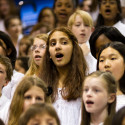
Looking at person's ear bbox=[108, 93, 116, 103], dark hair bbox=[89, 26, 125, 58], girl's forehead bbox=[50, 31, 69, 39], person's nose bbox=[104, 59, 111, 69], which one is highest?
girl's forehead bbox=[50, 31, 69, 39]

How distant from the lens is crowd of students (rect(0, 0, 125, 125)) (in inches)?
188

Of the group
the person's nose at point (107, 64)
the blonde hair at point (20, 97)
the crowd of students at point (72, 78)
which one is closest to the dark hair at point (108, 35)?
the crowd of students at point (72, 78)

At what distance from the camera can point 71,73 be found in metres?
5.63

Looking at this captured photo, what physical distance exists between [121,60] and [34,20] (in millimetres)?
5192

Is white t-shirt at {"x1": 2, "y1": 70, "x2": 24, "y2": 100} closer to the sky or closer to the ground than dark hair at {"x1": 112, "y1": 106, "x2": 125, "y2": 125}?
closer to the ground

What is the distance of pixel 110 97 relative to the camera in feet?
15.9

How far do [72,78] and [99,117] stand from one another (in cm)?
85

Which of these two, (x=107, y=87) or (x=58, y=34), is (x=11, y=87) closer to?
(x=58, y=34)

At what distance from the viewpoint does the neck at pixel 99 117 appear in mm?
4812

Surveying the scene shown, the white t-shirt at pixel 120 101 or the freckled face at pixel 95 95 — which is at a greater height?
the freckled face at pixel 95 95

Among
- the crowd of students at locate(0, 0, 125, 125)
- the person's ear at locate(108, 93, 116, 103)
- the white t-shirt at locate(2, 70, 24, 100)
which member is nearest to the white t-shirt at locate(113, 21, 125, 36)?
the crowd of students at locate(0, 0, 125, 125)

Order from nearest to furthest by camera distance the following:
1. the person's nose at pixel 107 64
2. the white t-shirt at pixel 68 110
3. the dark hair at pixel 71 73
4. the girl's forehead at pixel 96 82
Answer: the girl's forehead at pixel 96 82
the person's nose at pixel 107 64
the white t-shirt at pixel 68 110
the dark hair at pixel 71 73

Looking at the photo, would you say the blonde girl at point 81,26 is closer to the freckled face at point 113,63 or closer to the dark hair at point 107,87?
the freckled face at point 113,63

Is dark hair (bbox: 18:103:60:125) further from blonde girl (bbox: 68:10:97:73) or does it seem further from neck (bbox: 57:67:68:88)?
→ blonde girl (bbox: 68:10:97:73)
